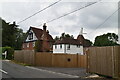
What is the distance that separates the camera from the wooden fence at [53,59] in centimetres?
3039

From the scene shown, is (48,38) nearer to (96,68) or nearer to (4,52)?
(4,52)

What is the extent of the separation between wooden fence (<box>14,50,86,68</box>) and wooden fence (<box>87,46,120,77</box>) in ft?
41.0

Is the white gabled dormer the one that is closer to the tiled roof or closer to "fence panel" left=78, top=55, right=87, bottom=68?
the tiled roof

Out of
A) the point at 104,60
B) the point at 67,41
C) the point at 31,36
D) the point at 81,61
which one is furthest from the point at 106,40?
the point at 104,60

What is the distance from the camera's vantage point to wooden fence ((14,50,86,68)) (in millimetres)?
30391

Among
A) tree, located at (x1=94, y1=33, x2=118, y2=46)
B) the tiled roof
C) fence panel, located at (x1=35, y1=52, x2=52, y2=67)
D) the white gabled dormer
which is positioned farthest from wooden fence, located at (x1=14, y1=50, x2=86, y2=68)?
tree, located at (x1=94, y1=33, x2=118, y2=46)

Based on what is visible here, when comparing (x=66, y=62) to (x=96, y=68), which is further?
(x=66, y=62)

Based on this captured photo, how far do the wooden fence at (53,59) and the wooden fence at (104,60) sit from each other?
1249cm

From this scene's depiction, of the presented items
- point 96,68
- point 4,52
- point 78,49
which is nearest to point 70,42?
point 78,49

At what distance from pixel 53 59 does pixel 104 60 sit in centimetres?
1592

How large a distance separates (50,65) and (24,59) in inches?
214

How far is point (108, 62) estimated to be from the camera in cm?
1507

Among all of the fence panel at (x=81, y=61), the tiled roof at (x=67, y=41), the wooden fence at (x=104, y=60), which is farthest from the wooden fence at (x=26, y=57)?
the tiled roof at (x=67, y=41)

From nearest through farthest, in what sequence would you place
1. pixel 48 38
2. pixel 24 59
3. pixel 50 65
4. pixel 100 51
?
pixel 100 51, pixel 50 65, pixel 24 59, pixel 48 38
